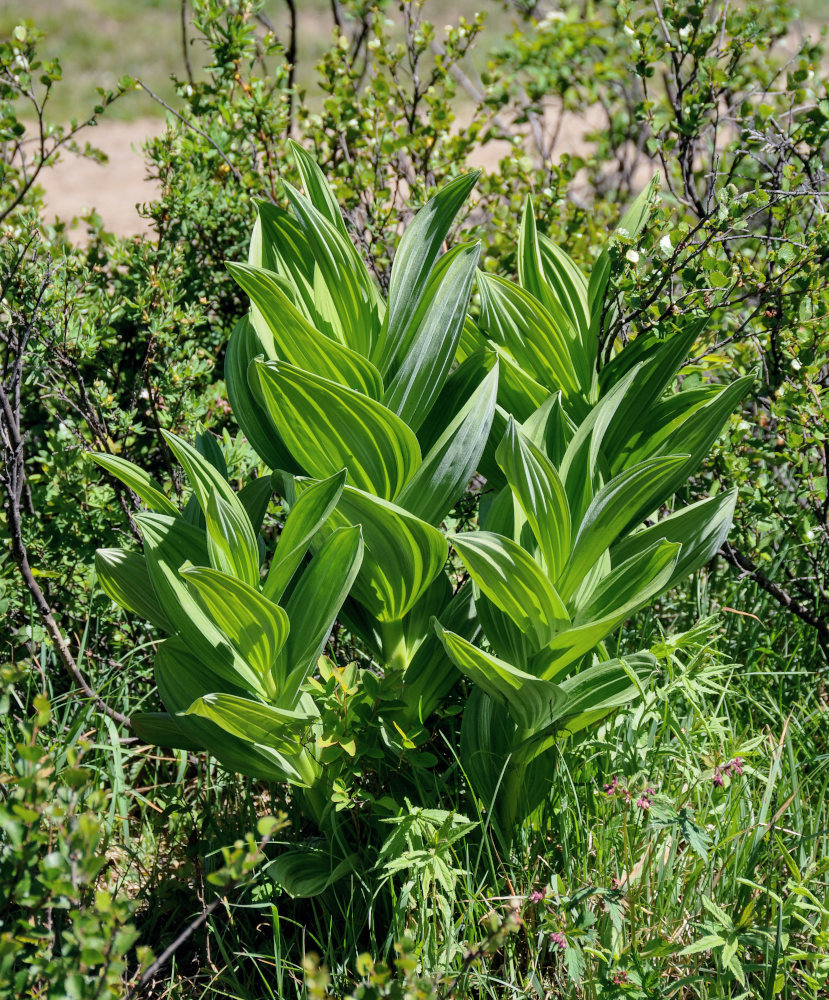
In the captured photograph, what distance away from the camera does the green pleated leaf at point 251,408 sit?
169 centimetres

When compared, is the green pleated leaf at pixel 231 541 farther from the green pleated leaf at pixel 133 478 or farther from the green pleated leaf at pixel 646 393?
the green pleated leaf at pixel 646 393

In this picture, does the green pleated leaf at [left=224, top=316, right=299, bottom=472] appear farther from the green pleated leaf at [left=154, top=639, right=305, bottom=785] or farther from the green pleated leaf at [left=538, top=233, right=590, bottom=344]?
the green pleated leaf at [left=538, top=233, right=590, bottom=344]

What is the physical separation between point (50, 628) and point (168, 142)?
1369mm

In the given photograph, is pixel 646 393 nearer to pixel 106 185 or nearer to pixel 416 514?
pixel 416 514

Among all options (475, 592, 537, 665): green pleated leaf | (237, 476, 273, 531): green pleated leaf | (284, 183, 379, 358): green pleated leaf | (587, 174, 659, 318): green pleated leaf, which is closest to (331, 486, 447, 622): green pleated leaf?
(475, 592, 537, 665): green pleated leaf

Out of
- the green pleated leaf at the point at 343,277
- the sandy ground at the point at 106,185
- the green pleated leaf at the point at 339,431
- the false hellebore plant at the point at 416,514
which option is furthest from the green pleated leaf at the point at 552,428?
the sandy ground at the point at 106,185

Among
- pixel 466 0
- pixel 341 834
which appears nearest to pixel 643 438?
pixel 341 834

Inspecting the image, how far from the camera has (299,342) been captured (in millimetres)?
1556

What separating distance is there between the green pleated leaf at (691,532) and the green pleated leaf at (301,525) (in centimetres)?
51

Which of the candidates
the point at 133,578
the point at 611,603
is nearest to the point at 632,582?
the point at 611,603

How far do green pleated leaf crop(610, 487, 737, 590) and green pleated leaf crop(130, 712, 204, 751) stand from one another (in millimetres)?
836

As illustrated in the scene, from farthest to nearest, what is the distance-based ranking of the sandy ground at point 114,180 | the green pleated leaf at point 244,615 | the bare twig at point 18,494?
the sandy ground at point 114,180 → the bare twig at point 18,494 → the green pleated leaf at point 244,615

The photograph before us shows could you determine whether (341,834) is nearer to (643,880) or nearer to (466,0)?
(643,880)

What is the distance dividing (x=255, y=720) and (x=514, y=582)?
44cm
